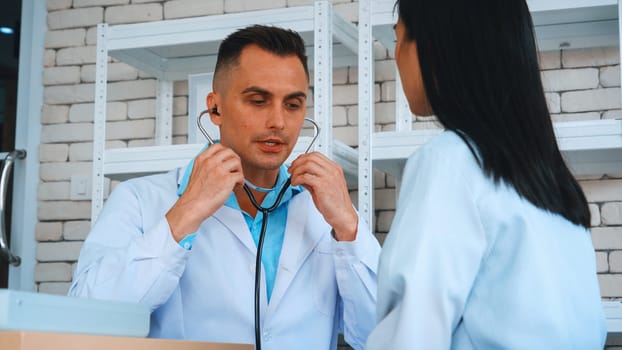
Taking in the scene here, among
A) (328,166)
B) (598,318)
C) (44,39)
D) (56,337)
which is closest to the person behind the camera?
(56,337)

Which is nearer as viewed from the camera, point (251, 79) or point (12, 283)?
point (251, 79)

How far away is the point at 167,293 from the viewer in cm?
163

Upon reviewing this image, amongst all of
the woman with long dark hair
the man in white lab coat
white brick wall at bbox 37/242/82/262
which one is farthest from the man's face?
white brick wall at bbox 37/242/82/262

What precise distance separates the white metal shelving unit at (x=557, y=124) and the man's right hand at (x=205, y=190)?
0.81 m

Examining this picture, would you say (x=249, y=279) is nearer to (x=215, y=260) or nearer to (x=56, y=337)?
(x=215, y=260)

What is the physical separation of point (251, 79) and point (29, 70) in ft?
6.13

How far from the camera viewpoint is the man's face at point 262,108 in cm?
185

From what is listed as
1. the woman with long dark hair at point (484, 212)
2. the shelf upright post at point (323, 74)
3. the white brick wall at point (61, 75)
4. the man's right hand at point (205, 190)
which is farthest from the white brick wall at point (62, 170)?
the woman with long dark hair at point (484, 212)

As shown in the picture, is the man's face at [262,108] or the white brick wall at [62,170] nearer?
the man's face at [262,108]

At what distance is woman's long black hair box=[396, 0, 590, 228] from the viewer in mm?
1013

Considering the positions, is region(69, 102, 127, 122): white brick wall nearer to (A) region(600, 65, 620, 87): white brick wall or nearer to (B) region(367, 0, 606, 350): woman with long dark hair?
(A) region(600, 65, 620, 87): white brick wall

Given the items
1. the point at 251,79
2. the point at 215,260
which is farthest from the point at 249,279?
the point at 251,79

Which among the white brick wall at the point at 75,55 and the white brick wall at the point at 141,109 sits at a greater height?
the white brick wall at the point at 75,55

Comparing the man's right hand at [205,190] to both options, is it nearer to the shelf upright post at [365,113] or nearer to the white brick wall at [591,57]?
the shelf upright post at [365,113]
